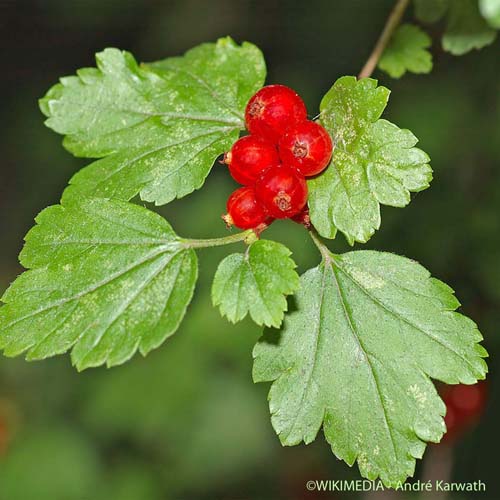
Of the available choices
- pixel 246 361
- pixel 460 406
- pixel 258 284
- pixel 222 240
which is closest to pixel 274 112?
pixel 222 240

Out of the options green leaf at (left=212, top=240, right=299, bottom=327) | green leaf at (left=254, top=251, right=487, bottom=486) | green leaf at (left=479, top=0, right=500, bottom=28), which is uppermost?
green leaf at (left=479, top=0, right=500, bottom=28)

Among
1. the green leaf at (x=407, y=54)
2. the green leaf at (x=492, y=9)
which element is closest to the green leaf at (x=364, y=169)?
the green leaf at (x=492, y=9)

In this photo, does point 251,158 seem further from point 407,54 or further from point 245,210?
point 407,54

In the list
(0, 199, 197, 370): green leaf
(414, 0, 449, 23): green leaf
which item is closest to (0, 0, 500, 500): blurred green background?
Answer: (414, 0, 449, 23): green leaf

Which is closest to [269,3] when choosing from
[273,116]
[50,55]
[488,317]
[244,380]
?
[50,55]

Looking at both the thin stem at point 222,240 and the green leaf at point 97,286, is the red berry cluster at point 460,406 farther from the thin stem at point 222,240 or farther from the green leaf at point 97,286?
the green leaf at point 97,286

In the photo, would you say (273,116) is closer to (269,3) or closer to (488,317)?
(488,317)

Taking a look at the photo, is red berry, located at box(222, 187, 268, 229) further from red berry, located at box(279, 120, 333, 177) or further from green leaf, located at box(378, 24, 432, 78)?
green leaf, located at box(378, 24, 432, 78)
